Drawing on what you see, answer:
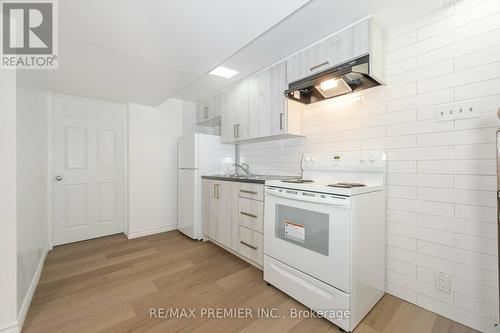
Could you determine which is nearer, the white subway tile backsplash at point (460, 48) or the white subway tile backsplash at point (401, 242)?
the white subway tile backsplash at point (460, 48)

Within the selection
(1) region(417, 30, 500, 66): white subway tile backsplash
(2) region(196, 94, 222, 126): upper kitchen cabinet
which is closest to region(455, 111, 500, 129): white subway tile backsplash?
(1) region(417, 30, 500, 66): white subway tile backsplash

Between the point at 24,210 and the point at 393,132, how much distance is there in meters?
3.09

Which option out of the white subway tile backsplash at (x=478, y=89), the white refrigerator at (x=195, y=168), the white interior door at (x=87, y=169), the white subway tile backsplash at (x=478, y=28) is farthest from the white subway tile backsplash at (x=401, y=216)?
the white interior door at (x=87, y=169)

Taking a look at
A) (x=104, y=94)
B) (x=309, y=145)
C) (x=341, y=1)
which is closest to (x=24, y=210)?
(x=104, y=94)

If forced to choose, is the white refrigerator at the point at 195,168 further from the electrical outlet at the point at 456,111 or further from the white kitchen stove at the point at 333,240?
the electrical outlet at the point at 456,111

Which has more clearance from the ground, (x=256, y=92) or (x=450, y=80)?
(x=256, y=92)

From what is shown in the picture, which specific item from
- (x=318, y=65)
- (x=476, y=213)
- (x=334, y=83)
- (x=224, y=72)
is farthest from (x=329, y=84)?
(x=476, y=213)

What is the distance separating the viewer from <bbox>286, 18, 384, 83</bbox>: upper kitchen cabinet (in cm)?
161

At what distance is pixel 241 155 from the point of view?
11.3ft

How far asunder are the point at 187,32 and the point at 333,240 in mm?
1901

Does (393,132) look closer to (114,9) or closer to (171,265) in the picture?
(114,9)

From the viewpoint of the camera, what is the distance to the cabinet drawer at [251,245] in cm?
215

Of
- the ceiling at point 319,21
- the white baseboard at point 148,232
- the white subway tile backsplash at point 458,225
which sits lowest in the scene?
the white baseboard at point 148,232

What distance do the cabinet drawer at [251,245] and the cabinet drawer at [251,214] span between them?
0.20ft
